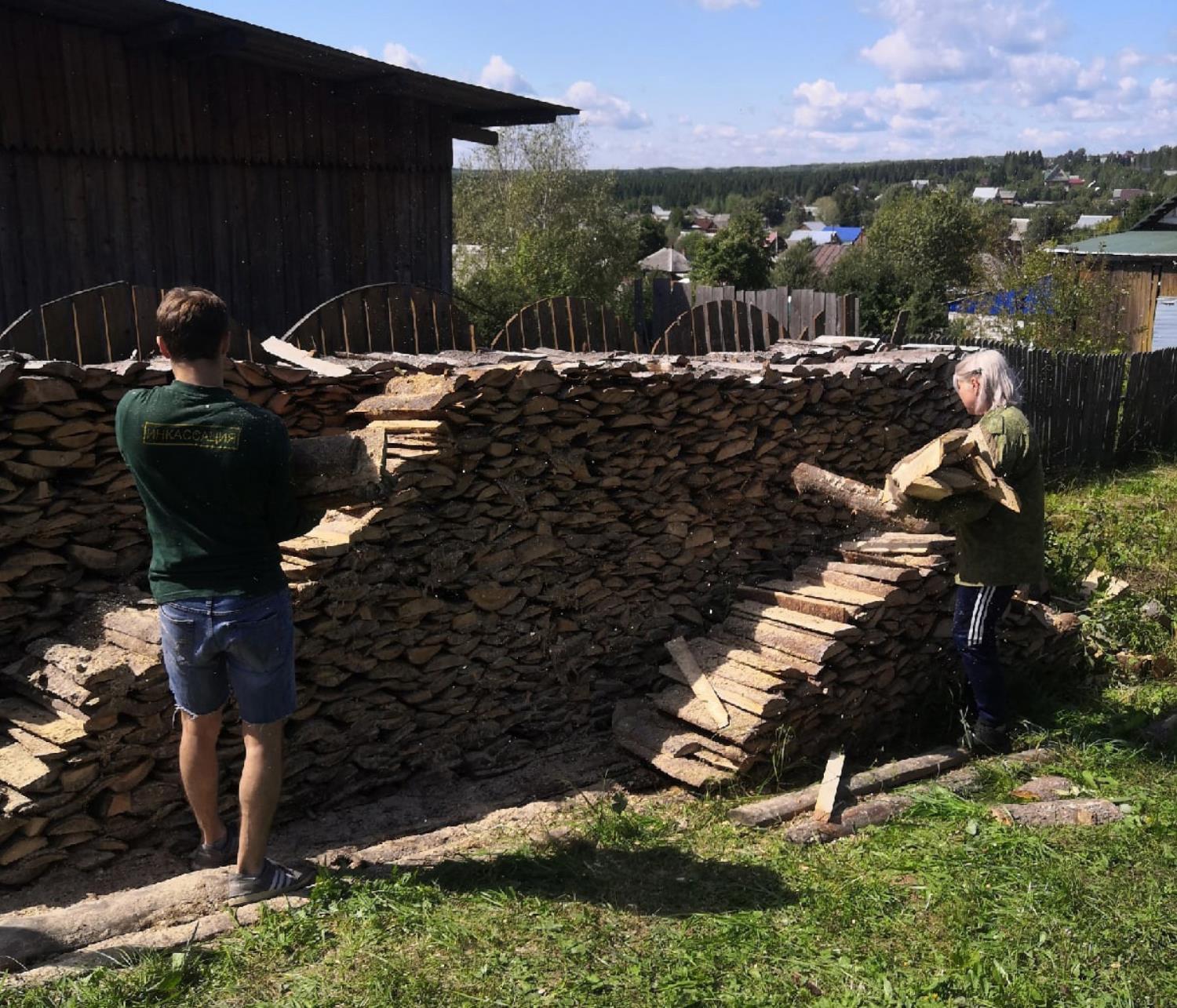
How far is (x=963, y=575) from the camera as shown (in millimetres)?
5734

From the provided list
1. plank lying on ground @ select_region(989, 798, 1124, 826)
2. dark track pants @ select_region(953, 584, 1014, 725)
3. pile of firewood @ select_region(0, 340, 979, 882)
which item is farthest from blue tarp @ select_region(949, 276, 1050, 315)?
plank lying on ground @ select_region(989, 798, 1124, 826)

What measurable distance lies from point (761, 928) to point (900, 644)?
2.93 meters

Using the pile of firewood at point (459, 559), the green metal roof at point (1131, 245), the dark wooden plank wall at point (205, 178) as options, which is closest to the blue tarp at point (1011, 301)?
the green metal roof at point (1131, 245)

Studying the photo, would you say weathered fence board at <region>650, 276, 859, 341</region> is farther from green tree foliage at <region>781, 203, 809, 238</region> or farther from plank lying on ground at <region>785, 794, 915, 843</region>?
green tree foliage at <region>781, 203, 809, 238</region>

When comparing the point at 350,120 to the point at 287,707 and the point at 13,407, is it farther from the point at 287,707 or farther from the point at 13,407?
the point at 287,707

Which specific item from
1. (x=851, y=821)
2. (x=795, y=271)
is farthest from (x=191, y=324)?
(x=795, y=271)

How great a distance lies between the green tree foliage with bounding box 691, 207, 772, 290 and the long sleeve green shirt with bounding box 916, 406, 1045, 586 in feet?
139

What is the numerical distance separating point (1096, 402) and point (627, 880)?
1099cm

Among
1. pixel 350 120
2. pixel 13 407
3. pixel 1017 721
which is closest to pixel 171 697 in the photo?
pixel 13 407

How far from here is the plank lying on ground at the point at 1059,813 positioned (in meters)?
4.85

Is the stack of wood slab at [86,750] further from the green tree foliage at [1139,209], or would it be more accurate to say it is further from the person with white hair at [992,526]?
the green tree foliage at [1139,209]

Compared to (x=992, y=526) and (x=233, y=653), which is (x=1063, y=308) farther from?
(x=233, y=653)

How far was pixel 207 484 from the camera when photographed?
11.8 ft

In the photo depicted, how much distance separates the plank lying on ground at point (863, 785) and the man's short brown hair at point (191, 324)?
3221 millimetres
